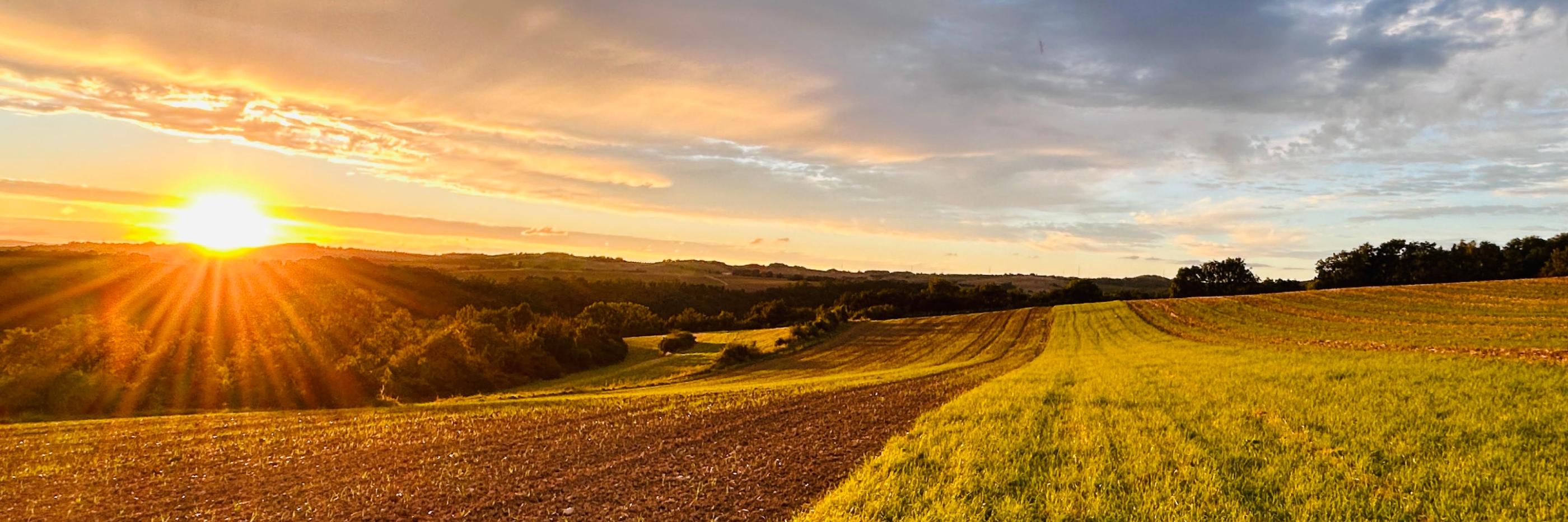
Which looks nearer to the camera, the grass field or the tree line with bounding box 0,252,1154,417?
the grass field

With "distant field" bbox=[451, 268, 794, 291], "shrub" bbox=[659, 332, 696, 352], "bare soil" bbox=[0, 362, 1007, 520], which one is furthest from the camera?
"distant field" bbox=[451, 268, 794, 291]

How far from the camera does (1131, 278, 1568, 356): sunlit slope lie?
118ft

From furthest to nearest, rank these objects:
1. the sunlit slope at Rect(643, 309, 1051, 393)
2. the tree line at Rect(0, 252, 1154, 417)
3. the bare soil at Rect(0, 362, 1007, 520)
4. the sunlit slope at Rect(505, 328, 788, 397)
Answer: the sunlit slope at Rect(505, 328, 788, 397)
the sunlit slope at Rect(643, 309, 1051, 393)
the tree line at Rect(0, 252, 1154, 417)
the bare soil at Rect(0, 362, 1007, 520)

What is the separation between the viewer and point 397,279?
98812 millimetres

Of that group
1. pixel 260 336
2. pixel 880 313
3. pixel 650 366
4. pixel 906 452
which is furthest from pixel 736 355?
pixel 906 452

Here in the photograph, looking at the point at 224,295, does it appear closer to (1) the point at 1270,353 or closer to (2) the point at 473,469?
(2) the point at 473,469

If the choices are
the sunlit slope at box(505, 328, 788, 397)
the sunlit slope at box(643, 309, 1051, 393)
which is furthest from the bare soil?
the sunlit slope at box(505, 328, 788, 397)

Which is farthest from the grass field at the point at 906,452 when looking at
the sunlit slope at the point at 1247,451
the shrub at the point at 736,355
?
the shrub at the point at 736,355

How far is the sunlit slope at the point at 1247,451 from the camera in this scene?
8703 millimetres

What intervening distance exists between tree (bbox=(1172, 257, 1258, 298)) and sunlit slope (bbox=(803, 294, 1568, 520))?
320 ft

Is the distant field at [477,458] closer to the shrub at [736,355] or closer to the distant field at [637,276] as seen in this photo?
the shrub at [736,355]

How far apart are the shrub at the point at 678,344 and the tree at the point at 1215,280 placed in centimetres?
8037

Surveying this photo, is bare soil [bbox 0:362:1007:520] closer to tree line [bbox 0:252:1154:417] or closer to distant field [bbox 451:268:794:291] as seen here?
tree line [bbox 0:252:1154:417]

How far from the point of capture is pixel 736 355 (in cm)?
6141
